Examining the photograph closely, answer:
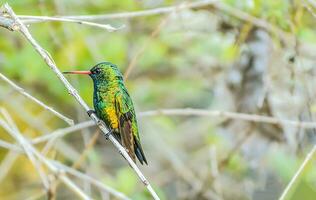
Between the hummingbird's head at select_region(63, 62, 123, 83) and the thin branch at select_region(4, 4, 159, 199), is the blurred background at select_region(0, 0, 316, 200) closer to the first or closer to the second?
the hummingbird's head at select_region(63, 62, 123, 83)

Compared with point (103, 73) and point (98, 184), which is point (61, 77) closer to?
point (103, 73)

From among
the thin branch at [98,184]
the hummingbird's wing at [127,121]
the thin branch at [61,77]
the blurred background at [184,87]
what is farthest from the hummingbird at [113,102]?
the blurred background at [184,87]

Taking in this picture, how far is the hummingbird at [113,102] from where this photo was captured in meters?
2.36

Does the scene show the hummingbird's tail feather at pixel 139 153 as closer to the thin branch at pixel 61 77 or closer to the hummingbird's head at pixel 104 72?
the thin branch at pixel 61 77

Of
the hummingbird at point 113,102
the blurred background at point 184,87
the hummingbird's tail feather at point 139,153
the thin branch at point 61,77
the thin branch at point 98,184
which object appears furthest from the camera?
the blurred background at point 184,87

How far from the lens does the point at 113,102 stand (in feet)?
7.93

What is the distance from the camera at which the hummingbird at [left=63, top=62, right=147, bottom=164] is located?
236 cm

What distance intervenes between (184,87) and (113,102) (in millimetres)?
3990

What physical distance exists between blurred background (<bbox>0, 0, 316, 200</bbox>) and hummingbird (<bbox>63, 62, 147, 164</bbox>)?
1594 millimetres

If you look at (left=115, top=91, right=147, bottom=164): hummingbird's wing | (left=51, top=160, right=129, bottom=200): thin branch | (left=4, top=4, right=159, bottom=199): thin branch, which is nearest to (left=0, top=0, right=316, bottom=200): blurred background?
(left=51, top=160, right=129, bottom=200): thin branch

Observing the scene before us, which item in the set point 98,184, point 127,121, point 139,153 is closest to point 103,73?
point 127,121

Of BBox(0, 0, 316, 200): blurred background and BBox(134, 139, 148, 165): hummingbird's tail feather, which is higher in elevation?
BBox(0, 0, 316, 200): blurred background

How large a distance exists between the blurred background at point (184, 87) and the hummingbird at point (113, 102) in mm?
1594

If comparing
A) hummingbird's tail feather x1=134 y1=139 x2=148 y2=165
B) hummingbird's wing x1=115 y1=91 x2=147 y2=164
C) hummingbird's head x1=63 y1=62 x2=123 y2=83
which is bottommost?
hummingbird's tail feather x1=134 y1=139 x2=148 y2=165
